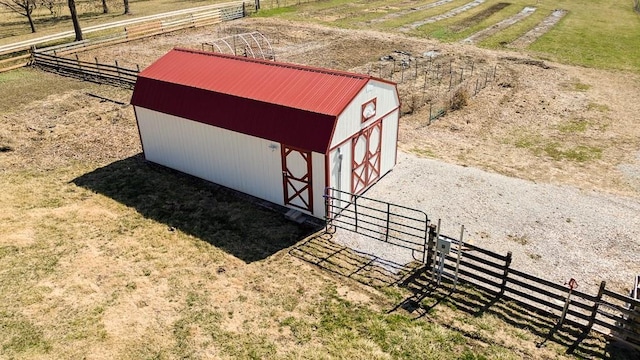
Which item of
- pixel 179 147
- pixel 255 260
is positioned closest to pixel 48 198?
pixel 179 147

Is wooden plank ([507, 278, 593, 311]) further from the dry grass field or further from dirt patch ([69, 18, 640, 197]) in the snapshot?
dirt patch ([69, 18, 640, 197])

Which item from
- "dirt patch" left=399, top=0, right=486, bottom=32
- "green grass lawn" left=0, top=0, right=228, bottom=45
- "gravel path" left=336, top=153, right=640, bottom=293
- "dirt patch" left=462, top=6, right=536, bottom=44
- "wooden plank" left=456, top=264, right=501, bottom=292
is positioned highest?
"green grass lawn" left=0, top=0, right=228, bottom=45

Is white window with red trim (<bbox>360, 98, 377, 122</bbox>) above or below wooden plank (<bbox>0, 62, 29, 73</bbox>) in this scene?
above

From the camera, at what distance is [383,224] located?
16.1 metres

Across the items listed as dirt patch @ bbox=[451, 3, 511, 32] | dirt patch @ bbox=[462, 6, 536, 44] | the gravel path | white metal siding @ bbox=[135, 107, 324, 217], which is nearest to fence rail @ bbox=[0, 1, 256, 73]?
white metal siding @ bbox=[135, 107, 324, 217]

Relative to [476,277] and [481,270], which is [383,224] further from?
[481,270]

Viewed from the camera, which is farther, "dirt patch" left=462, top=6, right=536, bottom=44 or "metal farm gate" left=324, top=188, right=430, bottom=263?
"dirt patch" left=462, top=6, right=536, bottom=44

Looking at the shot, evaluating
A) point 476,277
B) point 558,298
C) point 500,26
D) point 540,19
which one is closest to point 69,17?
point 500,26

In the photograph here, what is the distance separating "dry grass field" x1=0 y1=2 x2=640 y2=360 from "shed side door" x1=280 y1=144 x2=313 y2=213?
3.06 feet

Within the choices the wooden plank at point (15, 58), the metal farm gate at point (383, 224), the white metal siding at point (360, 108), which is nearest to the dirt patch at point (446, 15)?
the white metal siding at point (360, 108)

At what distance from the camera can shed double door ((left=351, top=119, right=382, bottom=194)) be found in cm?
1689

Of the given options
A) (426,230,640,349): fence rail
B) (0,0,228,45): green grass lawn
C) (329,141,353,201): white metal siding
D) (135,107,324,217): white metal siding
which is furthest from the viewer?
(0,0,228,45): green grass lawn

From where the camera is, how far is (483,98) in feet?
93.4

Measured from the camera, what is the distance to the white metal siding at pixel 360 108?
608 inches
